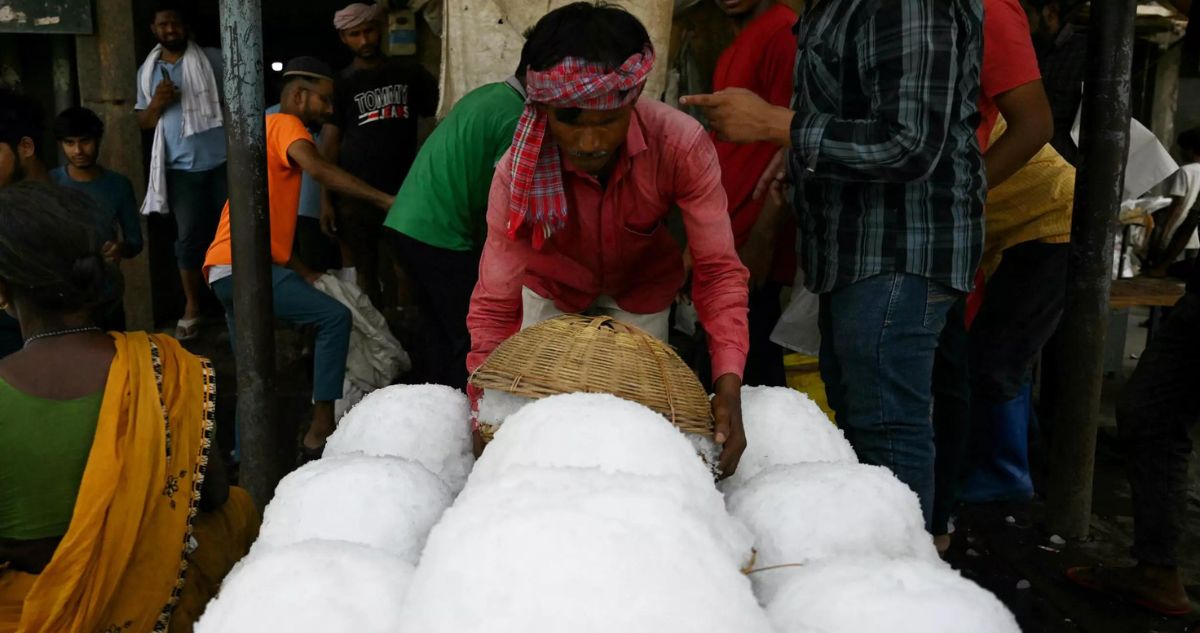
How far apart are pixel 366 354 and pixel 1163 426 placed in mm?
3410

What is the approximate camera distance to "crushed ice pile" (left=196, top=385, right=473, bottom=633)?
108 centimetres

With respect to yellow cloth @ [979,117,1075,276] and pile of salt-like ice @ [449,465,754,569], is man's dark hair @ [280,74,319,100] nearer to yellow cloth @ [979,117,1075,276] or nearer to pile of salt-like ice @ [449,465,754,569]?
yellow cloth @ [979,117,1075,276]

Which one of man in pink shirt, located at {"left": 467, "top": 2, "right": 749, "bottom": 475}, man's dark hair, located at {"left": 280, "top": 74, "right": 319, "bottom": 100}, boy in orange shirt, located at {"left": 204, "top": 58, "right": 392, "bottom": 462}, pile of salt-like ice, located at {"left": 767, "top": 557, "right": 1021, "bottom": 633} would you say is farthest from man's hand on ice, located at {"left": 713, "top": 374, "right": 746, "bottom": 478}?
man's dark hair, located at {"left": 280, "top": 74, "right": 319, "bottom": 100}

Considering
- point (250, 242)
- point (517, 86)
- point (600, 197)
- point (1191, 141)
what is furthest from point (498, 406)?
point (1191, 141)

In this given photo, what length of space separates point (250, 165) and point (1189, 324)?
2.65 metres

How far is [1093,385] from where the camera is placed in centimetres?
338

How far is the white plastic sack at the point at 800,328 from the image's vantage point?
3311 mm

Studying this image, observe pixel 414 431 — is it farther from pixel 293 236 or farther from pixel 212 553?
pixel 293 236

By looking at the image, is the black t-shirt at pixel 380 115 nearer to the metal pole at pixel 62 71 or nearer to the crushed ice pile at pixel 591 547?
the metal pole at pixel 62 71

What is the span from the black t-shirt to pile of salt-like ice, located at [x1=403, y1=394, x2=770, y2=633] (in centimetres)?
412

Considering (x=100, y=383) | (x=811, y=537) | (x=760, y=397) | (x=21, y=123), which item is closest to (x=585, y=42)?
(x=760, y=397)

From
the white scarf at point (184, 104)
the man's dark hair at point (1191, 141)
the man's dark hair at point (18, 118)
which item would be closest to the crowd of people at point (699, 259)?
the man's dark hair at point (18, 118)

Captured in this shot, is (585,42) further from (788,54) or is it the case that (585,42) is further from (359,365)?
(359,365)

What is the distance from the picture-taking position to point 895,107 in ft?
6.40
